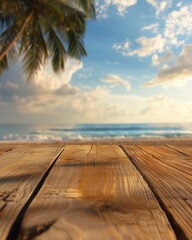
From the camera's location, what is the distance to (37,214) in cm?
46

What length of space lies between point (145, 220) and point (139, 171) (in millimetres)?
366

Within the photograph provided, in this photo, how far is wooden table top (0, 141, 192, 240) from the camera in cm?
40

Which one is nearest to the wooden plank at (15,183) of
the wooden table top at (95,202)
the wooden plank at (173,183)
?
the wooden table top at (95,202)

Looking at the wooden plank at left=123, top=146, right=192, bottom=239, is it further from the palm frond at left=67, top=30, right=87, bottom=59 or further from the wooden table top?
the palm frond at left=67, top=30, right=87, bottom=59

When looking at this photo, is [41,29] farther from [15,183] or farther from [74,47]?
[15,183]

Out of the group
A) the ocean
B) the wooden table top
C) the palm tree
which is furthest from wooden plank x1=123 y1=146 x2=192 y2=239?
the ocean

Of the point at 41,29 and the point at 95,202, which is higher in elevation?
the point at 41,29

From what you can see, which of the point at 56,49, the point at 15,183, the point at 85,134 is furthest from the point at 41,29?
the point at 85,134

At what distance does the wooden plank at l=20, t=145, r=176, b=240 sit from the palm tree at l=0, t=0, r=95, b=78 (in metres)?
9.20

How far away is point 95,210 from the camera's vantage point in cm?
→ 48

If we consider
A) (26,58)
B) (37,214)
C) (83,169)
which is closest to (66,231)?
(37,214)

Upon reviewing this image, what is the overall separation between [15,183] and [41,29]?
36.6 feet

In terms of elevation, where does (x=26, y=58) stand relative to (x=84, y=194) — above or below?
above

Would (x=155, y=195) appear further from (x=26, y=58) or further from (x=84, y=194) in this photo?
(x=26, y=58)
